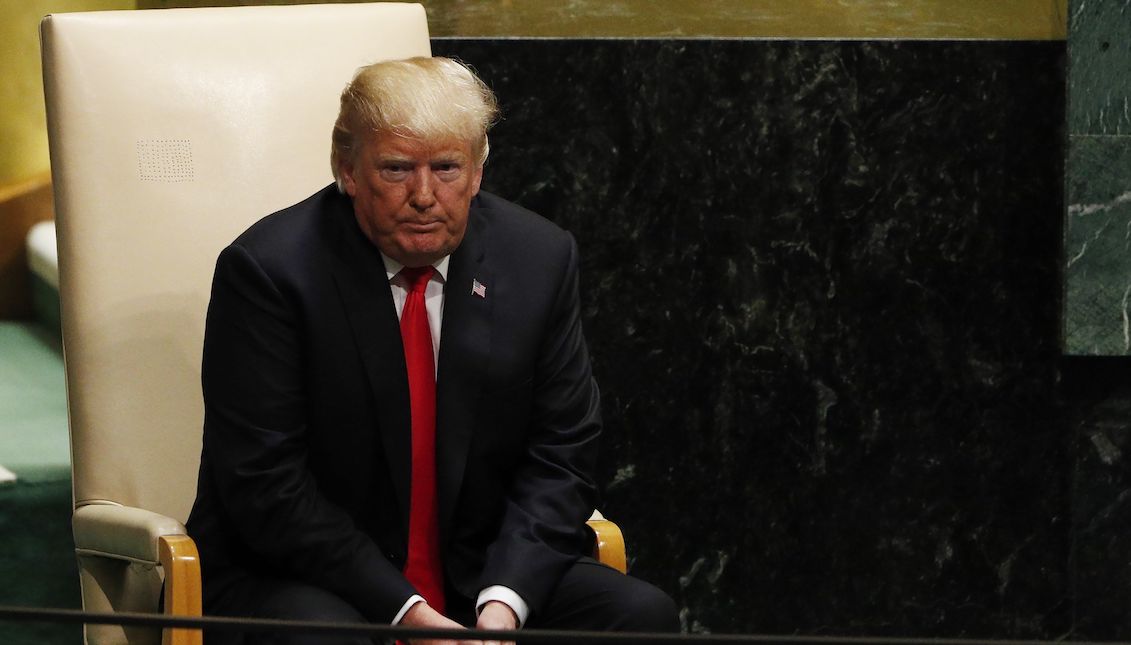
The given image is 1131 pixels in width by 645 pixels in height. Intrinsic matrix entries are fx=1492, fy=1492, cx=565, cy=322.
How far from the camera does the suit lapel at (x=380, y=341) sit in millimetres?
1981

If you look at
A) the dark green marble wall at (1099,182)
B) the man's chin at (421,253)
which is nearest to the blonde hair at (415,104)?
the man's chin at (421,253)

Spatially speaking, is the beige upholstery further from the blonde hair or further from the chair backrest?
the blonde hair

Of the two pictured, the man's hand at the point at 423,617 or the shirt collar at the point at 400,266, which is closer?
the man's hand at the point at 423,617

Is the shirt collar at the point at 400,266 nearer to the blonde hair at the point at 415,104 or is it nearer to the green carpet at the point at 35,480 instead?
the blonde hair at the point at 415,104

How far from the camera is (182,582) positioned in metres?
1.84

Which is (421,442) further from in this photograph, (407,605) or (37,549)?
(37,549)

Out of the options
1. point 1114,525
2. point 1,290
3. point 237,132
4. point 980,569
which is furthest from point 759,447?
point 1,290

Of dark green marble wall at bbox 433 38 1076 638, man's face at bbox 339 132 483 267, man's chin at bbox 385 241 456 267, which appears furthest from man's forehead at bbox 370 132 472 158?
dark green marble wall at bbox 433 38 1076 638

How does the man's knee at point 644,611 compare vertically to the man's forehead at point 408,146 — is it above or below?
below

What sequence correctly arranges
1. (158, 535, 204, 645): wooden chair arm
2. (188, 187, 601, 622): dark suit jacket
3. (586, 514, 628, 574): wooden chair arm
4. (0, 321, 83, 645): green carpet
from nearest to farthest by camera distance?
1. (158, 535, 204, 645): wooden chair arm
2. (188, 187, 601, 622): dark suit jacket
3. (586, 514, 628, 574): wooden chair arm
4. (0, 321, 83, 645): green carpet

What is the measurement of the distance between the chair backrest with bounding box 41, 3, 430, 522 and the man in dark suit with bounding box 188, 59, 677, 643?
234mm

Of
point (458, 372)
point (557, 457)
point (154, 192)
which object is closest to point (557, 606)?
point (557, 457)

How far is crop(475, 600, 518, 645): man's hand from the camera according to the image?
193cm

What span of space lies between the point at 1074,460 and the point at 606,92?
3.96 ft
